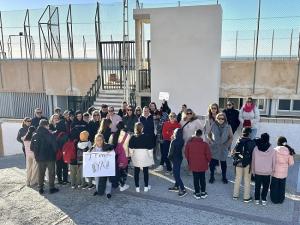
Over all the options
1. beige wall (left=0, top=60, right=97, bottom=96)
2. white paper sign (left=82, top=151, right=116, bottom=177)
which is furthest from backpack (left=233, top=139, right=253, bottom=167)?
beige wall (left=0, top=60, right=97, bottom=96)

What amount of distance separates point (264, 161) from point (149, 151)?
2.32 metres

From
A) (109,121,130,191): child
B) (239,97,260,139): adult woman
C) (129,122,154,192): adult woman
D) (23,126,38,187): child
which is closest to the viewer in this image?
(129,122,154,192): adult woman

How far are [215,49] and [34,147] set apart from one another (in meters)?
6.70

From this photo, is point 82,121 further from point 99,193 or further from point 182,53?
point 182,53

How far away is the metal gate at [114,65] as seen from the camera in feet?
40.7

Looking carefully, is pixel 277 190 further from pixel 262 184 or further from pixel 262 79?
pixel 262 79

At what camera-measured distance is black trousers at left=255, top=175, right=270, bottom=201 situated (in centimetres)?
580

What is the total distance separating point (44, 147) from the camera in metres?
6.24

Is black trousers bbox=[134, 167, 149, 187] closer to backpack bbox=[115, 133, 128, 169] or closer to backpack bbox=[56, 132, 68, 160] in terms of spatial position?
backpack bbox=[115, 133, 128, 169]

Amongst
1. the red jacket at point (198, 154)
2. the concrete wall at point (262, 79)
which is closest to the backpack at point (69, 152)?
the red jacket at point (198, 154)

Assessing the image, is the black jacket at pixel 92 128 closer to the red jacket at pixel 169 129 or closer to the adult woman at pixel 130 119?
the adult woman at pixel 130 119

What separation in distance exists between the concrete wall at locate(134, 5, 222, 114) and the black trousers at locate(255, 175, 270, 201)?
15.5ft

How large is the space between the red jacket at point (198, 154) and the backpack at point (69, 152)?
2.48m

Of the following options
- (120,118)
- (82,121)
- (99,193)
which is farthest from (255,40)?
(99,193)
